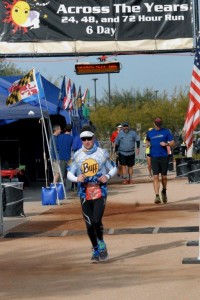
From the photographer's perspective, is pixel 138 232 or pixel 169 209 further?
pixel 169 209

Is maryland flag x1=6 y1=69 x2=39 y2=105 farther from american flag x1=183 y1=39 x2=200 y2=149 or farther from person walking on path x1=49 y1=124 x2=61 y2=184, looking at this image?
american flag x1=183 y1=39 x2=200 y2=149

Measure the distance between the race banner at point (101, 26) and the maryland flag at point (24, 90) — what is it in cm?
378

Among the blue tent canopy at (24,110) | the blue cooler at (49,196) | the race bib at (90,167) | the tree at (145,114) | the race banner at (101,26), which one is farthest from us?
the tree at (145,114)

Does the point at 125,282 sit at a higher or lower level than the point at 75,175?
lower

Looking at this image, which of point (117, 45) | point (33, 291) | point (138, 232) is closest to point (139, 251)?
point (138, 232)

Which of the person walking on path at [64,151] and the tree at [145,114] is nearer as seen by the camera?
the person walking on path at [64,151]

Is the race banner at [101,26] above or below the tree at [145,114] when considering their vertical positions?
above

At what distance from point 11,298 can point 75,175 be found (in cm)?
264

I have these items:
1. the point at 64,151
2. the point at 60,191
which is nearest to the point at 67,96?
the point at 64,151

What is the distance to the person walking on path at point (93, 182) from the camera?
10883mm

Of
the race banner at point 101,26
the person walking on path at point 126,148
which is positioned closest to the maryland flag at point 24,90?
the race banner at point 101,26

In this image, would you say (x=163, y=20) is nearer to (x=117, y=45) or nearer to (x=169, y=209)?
(x=117, y=45)

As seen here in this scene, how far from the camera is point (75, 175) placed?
36.3 ft

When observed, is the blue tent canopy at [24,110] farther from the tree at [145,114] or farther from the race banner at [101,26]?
the tree at [145,114]
